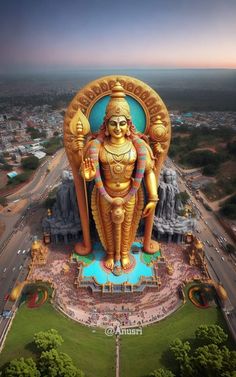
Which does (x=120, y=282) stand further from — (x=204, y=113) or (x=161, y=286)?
(x=204, y=113)

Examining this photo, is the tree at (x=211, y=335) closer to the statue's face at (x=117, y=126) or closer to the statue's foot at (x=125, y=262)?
the statue's foot at (x=125, y=262)

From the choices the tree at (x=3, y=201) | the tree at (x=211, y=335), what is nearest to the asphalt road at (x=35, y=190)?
the tree at (x=3, y=201)

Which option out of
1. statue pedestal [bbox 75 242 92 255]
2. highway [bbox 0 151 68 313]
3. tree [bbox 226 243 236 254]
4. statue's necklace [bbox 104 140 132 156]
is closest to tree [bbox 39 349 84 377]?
highway [bbox 0 151 68 313]

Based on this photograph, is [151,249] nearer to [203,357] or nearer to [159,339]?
[159,339]

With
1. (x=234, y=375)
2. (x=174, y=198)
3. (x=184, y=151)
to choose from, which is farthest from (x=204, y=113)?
(x=234, y=375)

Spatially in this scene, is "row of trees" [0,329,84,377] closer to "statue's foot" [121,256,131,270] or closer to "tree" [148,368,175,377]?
"tree" [148,368,175,377]

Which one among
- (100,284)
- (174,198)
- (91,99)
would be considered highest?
(91,99)
